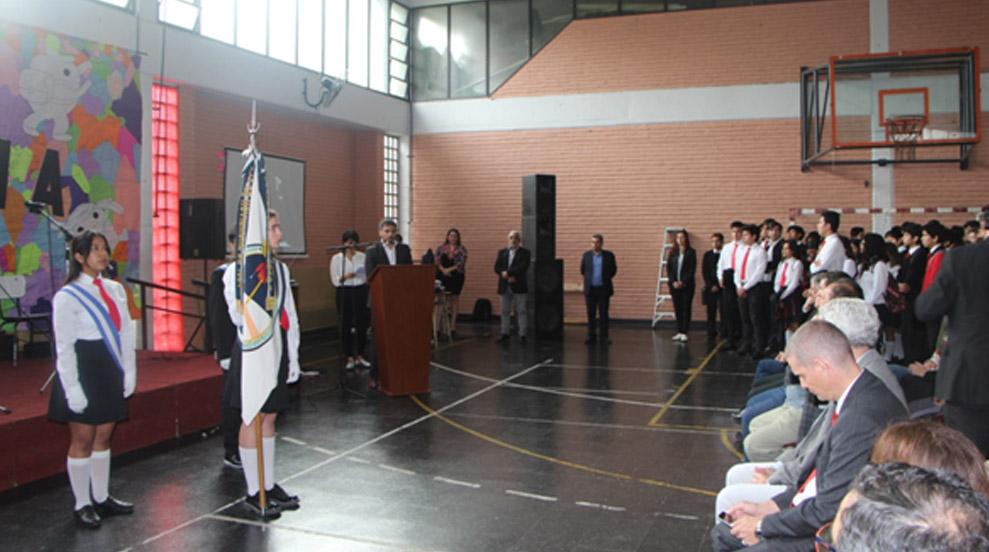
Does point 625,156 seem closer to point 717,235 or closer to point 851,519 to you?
point 717,235

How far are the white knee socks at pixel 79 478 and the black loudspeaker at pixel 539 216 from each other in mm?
8850

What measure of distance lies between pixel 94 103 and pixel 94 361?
516 centimetres

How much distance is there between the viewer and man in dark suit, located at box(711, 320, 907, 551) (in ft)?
8.14

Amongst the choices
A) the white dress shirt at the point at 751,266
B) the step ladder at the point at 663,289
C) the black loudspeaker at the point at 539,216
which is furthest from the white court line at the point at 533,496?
the step ladder at the point at 663,289

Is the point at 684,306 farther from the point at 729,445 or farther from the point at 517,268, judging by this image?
the point at 729,445

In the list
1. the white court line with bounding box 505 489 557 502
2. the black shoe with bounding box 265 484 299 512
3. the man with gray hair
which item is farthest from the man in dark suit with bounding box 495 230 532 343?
the man with gray hair

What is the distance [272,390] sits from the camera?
4535 mm

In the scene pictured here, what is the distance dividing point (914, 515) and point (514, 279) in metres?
11.0

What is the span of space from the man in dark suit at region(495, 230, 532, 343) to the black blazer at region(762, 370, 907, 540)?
31.6 ft

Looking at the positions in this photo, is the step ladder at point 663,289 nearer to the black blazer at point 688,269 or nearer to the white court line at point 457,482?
the black blazer at point 688,269

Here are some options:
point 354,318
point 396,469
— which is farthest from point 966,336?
point 354,318

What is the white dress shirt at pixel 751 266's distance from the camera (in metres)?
10.3

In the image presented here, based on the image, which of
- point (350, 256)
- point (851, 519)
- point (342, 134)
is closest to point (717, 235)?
point (350, 256)

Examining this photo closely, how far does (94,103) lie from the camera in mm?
8547
